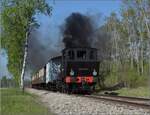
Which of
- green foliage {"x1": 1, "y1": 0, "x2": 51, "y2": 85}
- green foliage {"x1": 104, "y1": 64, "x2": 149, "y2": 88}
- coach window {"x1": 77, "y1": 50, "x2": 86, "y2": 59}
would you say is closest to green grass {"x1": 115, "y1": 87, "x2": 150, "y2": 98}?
coach window {"x1": 77, "y1": 50, "x2": 86, "y2": 59}

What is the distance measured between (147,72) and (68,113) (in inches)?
1288

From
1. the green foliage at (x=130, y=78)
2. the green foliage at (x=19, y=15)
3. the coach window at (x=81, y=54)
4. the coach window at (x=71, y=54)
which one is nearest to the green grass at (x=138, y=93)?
the coach window at (x=81, y=54)

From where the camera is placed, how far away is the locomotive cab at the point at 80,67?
34.8m

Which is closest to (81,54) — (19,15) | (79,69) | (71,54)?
(71,54)

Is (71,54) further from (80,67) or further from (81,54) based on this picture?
(80,67)

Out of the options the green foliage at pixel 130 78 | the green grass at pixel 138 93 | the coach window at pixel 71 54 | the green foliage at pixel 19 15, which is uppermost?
the green foliage at pixel 19 15

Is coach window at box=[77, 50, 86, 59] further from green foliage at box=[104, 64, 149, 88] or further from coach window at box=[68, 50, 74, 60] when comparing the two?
green foliage at box=[104, 64, 149, 88]

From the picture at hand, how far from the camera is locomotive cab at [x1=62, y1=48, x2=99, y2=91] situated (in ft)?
114

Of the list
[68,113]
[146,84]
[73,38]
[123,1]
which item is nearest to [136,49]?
[123,1]

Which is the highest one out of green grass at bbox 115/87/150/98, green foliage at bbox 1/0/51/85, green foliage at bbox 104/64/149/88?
green foliage at bbox 1/0/51/85

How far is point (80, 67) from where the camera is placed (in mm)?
35094

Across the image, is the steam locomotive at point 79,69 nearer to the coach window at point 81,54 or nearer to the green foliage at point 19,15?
the coach window at point 81,54

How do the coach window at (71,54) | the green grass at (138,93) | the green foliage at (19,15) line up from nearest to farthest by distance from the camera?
the green grass at (138,93) < the coach window at (71,54) < the green foliage at (19,15)

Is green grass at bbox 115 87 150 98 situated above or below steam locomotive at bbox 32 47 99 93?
below
